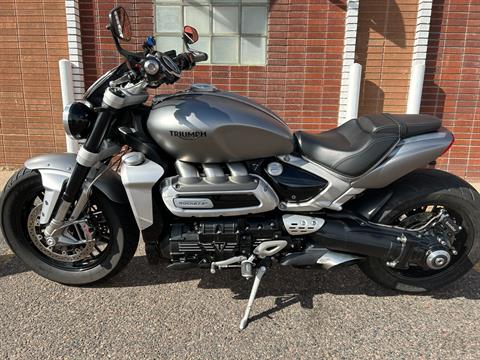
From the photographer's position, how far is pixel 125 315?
2555 millimetres

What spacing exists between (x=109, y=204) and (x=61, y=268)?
24.8 inches

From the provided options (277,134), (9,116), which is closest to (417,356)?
(277,134)

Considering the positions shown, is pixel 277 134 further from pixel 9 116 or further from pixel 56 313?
pixel 9 116

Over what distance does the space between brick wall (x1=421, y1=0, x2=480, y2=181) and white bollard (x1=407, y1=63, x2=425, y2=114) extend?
282 millimetres

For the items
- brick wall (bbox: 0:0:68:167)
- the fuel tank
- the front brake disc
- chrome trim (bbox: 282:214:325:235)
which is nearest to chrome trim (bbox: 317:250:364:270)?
chrome trim (bbox: 282:214:325:235)

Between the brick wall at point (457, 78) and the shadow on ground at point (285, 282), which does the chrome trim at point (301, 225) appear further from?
the brick wall at point (457, 78)

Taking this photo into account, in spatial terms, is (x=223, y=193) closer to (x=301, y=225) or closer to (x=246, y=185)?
(x=246, y=185)

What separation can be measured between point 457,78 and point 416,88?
2.19 feet

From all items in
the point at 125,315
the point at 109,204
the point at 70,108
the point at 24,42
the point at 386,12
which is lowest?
the point at 125,315

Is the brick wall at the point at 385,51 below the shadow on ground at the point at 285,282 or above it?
above

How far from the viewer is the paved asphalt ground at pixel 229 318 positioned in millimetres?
2250

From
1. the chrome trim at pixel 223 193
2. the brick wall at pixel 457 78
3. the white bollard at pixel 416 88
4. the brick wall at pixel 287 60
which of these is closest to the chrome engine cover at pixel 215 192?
the chrome trim at pixel 223 193

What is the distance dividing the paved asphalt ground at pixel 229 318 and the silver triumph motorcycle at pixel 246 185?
21 cm

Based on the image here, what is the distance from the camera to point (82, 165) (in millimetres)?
2486
